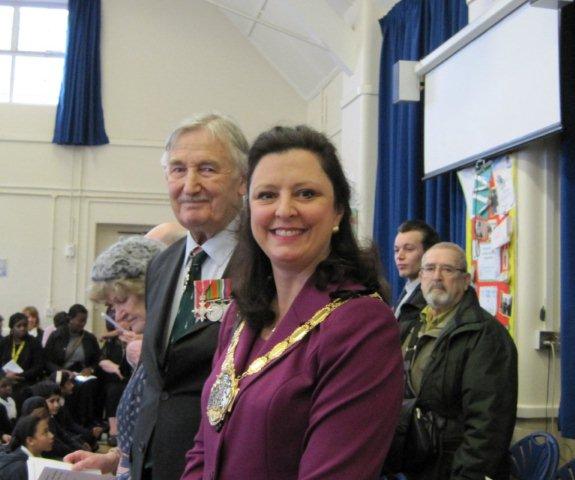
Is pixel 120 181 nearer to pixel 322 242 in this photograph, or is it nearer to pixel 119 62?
pixel 119 62

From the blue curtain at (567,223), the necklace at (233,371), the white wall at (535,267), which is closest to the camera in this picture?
the necklace at (233,371)

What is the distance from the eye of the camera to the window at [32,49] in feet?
33.9

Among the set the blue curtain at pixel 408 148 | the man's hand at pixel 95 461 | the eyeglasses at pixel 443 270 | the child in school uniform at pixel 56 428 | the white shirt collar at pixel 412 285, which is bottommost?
the child in school uniform at pixel 56 428

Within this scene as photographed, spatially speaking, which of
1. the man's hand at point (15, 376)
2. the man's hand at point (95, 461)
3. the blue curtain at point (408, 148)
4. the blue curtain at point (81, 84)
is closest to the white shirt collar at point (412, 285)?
the blue curtain at point (408, 148)

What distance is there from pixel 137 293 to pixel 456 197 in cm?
363

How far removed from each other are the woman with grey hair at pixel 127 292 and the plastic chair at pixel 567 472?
5.89 feet

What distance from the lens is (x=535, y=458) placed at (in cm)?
317

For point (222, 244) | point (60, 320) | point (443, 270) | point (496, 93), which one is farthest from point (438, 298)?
point (60, 320)

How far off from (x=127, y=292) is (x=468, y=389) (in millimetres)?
1543

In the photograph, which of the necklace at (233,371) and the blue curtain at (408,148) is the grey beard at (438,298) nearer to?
the blue curtain at (408,148)

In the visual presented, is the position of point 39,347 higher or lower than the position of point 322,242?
lower

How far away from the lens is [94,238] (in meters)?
10.2

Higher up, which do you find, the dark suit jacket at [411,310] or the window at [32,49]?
the window at [32,49]

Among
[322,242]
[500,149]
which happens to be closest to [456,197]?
[500,149]
